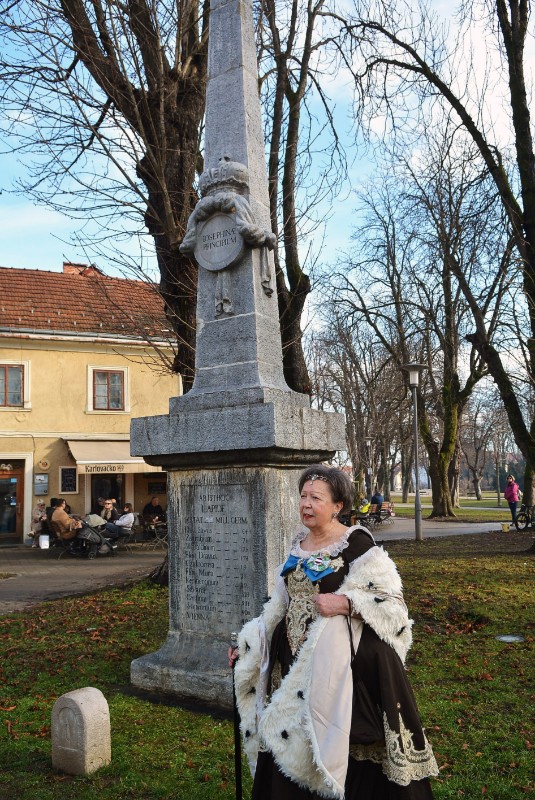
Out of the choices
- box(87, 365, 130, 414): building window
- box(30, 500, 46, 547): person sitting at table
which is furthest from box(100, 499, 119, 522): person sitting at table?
box(87, 365, 130, 414): building window

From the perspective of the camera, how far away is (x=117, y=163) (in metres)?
11.6

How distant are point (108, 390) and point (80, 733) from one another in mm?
22458

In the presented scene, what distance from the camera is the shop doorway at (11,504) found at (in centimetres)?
2452

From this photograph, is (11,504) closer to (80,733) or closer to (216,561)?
(216,561)

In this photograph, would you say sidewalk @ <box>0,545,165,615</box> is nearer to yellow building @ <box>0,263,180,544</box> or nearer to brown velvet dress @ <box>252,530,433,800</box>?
yellow building @ <box>0,263,180,544</box>

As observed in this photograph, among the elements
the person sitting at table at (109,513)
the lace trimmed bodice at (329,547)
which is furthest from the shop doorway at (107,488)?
the lace trimmed bodice at (329,547)

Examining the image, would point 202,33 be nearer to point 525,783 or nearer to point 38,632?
point 38,632

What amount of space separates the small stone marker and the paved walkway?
22.4 feet

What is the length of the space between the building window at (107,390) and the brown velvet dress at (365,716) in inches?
929

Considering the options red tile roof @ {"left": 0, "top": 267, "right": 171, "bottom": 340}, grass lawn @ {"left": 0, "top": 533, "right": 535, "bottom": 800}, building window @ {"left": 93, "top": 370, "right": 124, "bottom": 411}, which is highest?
red tile roof @ {"left": 0, "top": 267, "right": 171, "bottom": 340}

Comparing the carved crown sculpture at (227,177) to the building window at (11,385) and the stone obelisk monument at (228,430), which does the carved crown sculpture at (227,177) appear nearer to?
the stone obelisk monument at (228,430)

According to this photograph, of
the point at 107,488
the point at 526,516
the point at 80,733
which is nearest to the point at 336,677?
the point at 80,733

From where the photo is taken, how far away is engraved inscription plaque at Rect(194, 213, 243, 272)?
594 centimetres

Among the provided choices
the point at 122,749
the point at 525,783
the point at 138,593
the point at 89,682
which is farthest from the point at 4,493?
the point at 525,783
